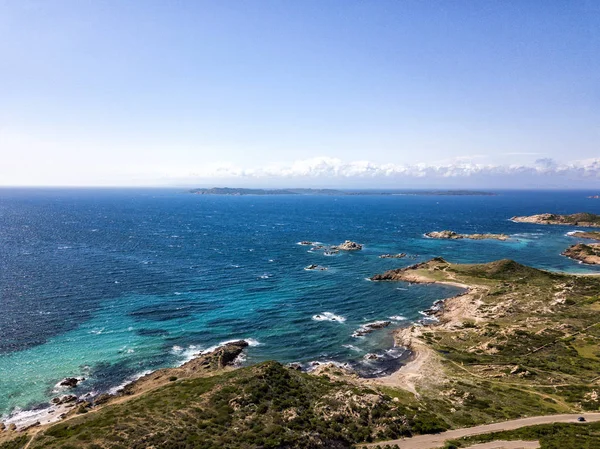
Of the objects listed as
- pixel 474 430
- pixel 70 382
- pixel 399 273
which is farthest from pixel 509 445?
pixel 399 273

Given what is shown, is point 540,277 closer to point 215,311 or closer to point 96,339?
point 215,311

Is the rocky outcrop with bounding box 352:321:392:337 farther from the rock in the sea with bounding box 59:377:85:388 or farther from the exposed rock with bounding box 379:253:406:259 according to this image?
the exposed rock with bounding box 379:253:406:259

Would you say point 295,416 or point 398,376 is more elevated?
point 295,416

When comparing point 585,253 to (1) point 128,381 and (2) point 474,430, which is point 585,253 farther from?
(1) point 128,381

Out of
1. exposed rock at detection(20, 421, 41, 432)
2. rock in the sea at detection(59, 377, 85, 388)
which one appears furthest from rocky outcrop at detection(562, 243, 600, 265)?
exposed rock at detection(20, 421, 41, 432)

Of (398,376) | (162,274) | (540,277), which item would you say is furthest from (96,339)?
(540,277)

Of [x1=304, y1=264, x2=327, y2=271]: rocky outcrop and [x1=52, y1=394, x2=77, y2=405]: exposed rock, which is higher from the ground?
[x1=304, y1=264, x2=327, y2=271]: rocky outcrop
